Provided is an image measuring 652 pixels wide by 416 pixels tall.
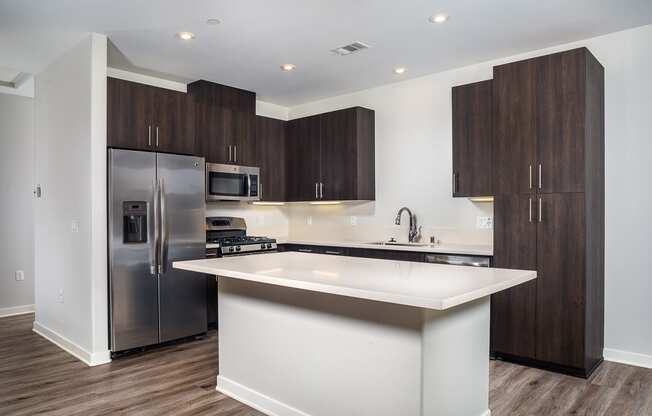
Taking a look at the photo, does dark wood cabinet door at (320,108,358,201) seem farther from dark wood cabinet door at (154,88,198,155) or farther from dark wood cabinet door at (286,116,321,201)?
dark wood cabinet door at (154,88,198,155)

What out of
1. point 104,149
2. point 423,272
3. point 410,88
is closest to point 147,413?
point 423,272

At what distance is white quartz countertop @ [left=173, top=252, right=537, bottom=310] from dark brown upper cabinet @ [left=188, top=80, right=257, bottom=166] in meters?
2.14

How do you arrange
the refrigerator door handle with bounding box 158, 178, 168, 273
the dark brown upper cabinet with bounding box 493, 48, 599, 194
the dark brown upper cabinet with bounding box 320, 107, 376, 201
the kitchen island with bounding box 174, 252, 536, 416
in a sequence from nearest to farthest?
the kitchen island with bounding box 174, 252, 536, 416
the dark brown upper cabinet with bounding box 493, 48, 599, 194
the refrigerator door handle with bounding box 158, 178, 168, 273
the dark brown upper cabinet with bounding box 320, 107, 376, 201

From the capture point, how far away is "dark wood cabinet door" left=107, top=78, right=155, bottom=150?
3.74 metres

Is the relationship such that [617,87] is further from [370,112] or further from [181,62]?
[181,62]

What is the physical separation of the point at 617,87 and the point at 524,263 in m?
1.61

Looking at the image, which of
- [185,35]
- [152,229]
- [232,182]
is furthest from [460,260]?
[185,35]

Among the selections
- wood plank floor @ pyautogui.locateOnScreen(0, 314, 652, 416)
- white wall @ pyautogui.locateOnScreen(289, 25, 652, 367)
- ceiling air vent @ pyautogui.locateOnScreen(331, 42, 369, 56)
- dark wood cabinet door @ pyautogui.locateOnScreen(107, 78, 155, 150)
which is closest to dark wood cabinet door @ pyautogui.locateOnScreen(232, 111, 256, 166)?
dark wood cabinet door @ pyautogui.locateOnScreen(107, 78, 155, 150)

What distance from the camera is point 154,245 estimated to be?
12.8 ft

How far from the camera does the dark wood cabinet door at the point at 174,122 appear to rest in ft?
13.3

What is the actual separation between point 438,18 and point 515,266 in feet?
6.57

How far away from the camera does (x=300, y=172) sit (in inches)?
218

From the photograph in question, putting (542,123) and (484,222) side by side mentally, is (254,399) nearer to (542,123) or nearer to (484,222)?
(484,222)

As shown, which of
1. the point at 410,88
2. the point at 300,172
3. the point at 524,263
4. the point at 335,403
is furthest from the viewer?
the point at 300,172
